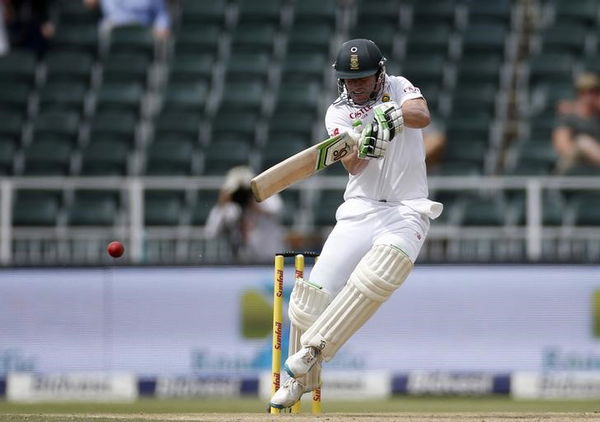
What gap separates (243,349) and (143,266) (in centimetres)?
97

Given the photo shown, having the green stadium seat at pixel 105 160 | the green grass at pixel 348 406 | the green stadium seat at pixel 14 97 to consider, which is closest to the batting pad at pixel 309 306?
the green grass at pixel 348 406

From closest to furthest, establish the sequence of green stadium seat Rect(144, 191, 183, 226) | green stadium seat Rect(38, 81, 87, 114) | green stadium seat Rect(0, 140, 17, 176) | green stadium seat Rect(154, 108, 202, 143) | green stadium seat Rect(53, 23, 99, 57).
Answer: green stadium seat Rect(144, 191, 183, 226) → green stadium seat Rect(0, 140, 17, 176) → green stadium seat Rect(154, 108, 202, 143) → green stadium seat Rect(38, 81, 87, 114) → green stadium seat Rect(53, 23, 99, 57)

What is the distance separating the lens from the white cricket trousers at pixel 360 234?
7.26 m

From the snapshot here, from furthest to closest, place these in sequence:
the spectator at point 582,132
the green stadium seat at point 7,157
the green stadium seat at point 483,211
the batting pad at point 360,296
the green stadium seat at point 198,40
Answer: the green stadium seat at point 198,40 → the green stadium seat at point 7,157 → the spectator at point 582,132 → the green stadium seat at point 483,211 → the batting pad at point 360,296

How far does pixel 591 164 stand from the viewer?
12141mm

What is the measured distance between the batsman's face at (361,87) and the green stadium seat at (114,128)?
6.93 m

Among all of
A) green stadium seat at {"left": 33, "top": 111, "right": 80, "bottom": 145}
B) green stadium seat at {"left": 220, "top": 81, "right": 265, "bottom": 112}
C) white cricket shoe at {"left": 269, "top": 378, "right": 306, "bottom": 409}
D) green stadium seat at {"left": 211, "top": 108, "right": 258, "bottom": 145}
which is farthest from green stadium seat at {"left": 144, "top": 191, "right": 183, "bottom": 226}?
white cricket shoe at {"left": 269, "top": 378, "right": 306, "bottom": 409}

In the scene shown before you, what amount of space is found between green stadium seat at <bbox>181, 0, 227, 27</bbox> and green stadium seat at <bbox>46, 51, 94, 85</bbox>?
1142mm

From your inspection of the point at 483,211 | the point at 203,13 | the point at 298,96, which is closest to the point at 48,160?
the point at 298,96

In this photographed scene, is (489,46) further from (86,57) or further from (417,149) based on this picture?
(417,149)

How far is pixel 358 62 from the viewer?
7.11 m

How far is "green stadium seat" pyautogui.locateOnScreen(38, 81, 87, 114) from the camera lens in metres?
14.6

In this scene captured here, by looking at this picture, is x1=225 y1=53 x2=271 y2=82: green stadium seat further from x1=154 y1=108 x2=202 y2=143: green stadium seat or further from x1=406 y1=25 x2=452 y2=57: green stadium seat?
x1=406 y1=25 x2=452 y2=57: green stadium seat

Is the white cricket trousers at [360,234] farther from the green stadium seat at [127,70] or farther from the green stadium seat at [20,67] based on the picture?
the green stadium seat at [20,67]
